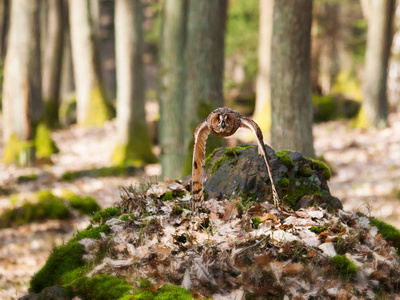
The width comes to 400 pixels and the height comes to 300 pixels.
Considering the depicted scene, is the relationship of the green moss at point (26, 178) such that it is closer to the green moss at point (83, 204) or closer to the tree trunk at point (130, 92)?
the green moss at point (83, 204)

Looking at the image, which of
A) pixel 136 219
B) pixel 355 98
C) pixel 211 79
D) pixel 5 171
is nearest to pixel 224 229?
pixel 136 219

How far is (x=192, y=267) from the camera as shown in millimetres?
3414

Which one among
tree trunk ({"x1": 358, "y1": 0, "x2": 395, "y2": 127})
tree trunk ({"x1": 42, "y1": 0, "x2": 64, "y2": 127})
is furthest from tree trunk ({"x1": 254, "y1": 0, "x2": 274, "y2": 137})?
tree trunk ({"x1": 42, "y1": 0, "x2": 64, "y2": 127})

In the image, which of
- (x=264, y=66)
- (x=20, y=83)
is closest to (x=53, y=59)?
(x=20, y=83)

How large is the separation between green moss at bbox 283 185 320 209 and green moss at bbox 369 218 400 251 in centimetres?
69

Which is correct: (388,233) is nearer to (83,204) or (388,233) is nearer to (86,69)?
(83,204)

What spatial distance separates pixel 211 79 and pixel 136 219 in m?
4.23

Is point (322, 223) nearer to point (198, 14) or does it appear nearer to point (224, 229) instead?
point (224, 229)

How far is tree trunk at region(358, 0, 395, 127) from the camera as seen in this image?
13430 mm

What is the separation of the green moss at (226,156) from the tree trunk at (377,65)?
10635mm

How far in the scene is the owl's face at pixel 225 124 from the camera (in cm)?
368

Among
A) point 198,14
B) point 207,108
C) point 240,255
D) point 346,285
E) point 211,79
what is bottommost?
point 346,285

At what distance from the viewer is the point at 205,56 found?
7.87m

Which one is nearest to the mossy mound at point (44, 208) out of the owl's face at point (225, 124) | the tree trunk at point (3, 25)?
the owl's face at point (225, 124)
